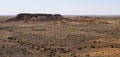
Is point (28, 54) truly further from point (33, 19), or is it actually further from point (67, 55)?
point (33, 19)

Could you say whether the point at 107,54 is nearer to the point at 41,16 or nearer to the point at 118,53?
the point at 118,53

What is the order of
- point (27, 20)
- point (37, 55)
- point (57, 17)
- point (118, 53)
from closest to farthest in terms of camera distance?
point (118, 53), point (37, 55), point (27, 20), point (57, 17)

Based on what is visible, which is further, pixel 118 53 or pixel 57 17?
pixel 57 17

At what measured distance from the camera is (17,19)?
10588 centimetres

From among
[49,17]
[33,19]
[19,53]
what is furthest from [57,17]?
[19,53]

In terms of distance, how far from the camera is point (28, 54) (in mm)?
26297

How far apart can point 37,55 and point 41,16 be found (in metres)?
83.3

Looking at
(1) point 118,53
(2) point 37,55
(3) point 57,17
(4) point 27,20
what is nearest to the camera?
(1) point 118,53

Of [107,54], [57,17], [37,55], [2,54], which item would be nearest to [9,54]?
[2,54]

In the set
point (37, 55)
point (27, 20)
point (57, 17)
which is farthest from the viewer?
point (57, 17)

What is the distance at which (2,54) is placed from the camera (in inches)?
1021

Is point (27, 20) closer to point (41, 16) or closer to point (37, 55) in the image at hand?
point (41, 16)

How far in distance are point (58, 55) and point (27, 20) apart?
75.2m

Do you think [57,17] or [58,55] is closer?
[58,55]
